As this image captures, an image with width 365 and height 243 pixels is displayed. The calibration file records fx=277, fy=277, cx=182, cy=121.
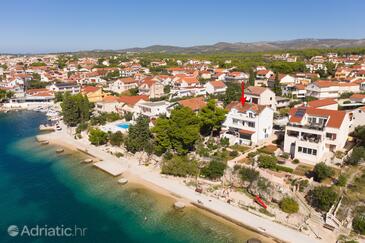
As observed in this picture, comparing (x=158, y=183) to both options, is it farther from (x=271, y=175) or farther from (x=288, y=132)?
(x=288, y=132)

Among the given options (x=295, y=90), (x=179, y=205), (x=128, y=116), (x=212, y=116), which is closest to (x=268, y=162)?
(x=179, y=205)

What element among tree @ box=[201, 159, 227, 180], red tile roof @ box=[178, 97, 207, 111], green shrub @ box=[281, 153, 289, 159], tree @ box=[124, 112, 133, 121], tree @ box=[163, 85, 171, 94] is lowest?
tree @ box=[201, 159, 227, 180]

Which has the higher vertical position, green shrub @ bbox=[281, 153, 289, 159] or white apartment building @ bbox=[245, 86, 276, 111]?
white apartment building @ bbox=[245, 86, 276, 111]

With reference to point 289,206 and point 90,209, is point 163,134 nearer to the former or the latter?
point 90,209

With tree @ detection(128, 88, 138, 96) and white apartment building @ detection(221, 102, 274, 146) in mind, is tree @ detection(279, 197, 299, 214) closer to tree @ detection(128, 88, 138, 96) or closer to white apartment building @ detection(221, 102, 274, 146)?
white apartment building @ detection(221, 102, 274, 146)

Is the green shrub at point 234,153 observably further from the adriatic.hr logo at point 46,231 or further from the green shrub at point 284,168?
the adriatic.hr logo at point 46,231

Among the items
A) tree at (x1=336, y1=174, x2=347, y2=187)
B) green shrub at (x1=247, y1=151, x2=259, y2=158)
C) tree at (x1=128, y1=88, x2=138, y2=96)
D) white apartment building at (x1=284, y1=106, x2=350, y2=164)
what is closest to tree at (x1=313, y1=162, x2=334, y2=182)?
tree at (x1=336, y1=174, x2=347, y2=187)
